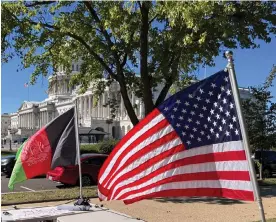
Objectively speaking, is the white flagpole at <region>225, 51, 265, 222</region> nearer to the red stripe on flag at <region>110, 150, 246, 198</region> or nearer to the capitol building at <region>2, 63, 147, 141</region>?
the red stripe on flag at <region>110, 150, 246, 198</region>

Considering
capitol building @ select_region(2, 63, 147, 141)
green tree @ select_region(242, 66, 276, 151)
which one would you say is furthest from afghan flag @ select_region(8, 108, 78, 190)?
capitol building @ select_region(2, 63, 147, 141)

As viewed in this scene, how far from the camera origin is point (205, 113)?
18.0ft

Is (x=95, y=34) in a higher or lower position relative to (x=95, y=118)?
lower

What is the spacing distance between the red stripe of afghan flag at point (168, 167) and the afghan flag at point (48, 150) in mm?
2889

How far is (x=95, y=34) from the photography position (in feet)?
63.2

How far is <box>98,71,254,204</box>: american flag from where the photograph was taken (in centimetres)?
519

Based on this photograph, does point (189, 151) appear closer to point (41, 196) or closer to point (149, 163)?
point (149, 163)

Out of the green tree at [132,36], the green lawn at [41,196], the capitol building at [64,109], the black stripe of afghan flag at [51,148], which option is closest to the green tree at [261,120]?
the green tree at [132,36]

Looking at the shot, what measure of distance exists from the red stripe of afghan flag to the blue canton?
0.09m

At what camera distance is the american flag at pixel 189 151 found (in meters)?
5.19

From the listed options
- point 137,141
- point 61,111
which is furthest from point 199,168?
point 61,111

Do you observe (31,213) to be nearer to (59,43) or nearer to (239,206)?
(239,206)

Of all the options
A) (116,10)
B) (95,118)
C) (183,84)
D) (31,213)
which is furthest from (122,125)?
(31,213)

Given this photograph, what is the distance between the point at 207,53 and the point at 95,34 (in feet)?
18.1
